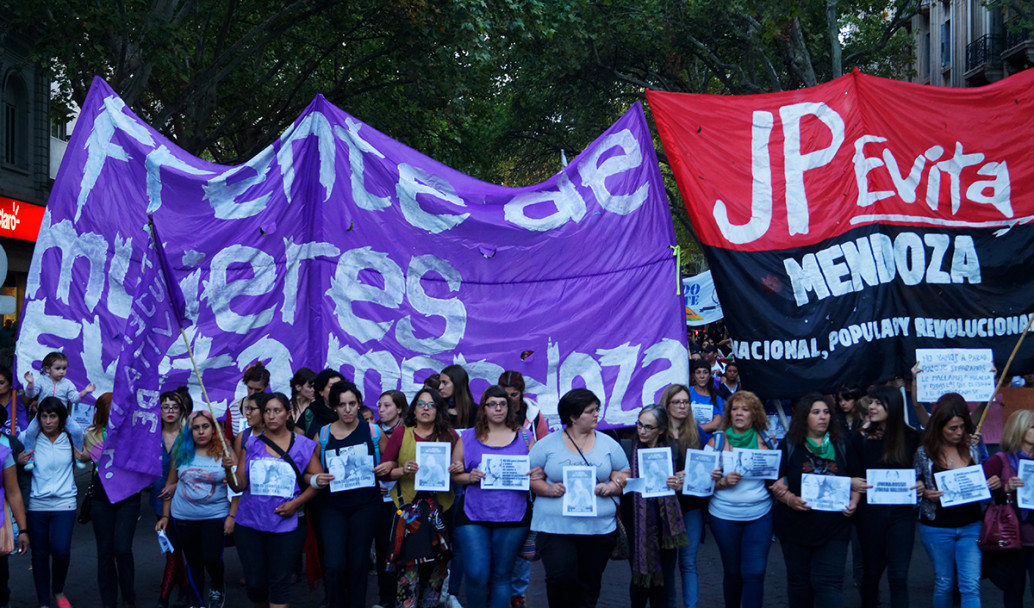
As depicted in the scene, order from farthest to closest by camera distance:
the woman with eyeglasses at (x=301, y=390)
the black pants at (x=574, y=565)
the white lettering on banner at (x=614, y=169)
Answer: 1. the woman with eyeglasses at (x=301, y=390)
2. the white lettering on banner at (x=614, y=169)
3. the black pants at (x=574, y=565)

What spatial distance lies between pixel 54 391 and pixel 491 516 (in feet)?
15.1

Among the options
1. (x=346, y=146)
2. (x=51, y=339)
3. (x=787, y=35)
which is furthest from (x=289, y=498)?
(x=787, y=35)

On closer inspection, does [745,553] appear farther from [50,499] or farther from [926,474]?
[50,499]

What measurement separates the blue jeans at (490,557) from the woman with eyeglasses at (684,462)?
1.06 metres

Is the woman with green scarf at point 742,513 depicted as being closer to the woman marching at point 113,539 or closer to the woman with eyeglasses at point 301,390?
the woman with eyeglasses at point 301,390

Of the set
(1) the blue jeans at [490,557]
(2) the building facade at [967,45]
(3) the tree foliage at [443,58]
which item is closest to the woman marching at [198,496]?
(1) the blue jeans at [490,557]

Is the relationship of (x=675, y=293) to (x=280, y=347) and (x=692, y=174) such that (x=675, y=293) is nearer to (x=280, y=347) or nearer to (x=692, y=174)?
(x=692, y=174)

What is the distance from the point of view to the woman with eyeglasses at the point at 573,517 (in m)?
6.63

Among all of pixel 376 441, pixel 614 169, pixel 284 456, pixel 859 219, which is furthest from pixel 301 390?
pixel 859 219

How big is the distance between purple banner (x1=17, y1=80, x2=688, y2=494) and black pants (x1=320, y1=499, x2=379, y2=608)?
4.30ft

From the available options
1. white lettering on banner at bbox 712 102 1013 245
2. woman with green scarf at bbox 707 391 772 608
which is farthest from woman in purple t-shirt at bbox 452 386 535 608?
white lettering on banner at bbox 712 102 1013 245

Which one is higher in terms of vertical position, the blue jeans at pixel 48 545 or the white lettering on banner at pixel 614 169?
the white lettering on banner at pixel 614 169

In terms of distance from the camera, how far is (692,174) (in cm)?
768

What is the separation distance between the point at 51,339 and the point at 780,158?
201 inches
